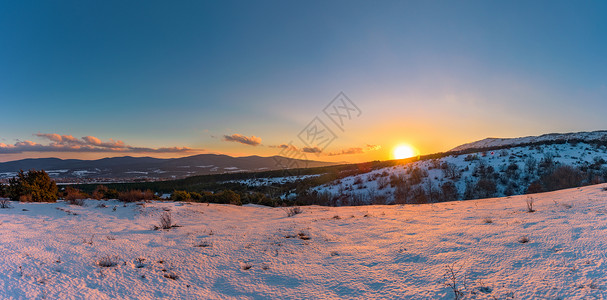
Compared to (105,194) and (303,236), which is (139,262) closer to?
(303,236)

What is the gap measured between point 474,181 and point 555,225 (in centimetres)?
1308

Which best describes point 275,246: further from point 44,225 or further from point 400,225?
point 44,225

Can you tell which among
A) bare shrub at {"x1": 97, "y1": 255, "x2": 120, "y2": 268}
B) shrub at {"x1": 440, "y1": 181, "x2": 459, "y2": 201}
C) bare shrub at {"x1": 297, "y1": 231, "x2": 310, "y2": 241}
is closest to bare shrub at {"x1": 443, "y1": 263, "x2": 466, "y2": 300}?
bare shrub at {"x1": 297, "y1": 231, "x2": 310, "y2": 241}

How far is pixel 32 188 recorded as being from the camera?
9727mm

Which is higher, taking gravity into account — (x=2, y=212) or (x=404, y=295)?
(x=2, y=212)

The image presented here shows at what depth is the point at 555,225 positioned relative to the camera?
4508 mm

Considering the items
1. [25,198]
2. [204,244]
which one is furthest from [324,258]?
[25,198]

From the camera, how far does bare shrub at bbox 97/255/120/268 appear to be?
3788 mm

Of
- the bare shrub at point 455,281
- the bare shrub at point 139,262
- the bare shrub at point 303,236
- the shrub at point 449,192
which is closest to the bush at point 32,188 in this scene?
the bare shrub at point 139,262

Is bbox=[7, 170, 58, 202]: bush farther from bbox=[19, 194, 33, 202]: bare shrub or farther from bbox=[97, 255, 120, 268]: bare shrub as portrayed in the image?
bbox=[97, 255, 120, 268]: bare shrub

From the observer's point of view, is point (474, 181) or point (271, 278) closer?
point (271, 278)

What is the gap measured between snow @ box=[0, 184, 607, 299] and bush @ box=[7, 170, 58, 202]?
435cm

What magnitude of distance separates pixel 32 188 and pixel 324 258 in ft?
41.2

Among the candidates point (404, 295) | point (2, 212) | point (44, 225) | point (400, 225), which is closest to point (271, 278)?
point (404, 295)
